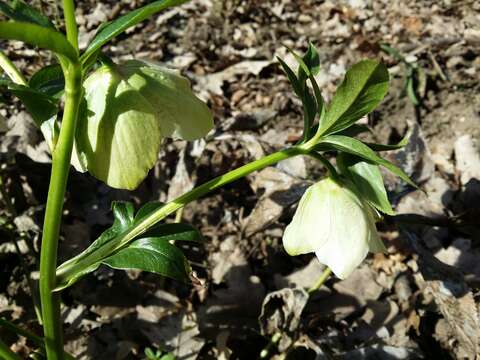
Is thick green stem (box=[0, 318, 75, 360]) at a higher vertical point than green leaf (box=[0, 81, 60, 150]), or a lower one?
lower

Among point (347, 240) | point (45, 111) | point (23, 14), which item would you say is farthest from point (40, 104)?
point (347, 240)

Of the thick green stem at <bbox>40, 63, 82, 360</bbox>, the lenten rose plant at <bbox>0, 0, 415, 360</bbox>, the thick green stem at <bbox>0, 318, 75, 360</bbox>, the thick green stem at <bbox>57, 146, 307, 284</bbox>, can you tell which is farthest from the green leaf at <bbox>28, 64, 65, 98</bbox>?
the thick green stem at <bbox>0, 318, 75, 360</bbox>

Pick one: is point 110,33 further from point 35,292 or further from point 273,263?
point 273,263

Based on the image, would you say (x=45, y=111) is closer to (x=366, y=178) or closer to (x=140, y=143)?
(x=140, y=143)

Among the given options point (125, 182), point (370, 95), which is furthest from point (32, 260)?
point (370, 95)

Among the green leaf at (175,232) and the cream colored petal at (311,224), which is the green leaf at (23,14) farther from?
the cream colored petal at (311,224)

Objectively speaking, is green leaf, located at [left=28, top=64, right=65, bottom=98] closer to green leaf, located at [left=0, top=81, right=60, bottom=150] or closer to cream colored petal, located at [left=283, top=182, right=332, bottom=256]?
green leaf, located at [left=0, top=81, right=60, bottom=150]
